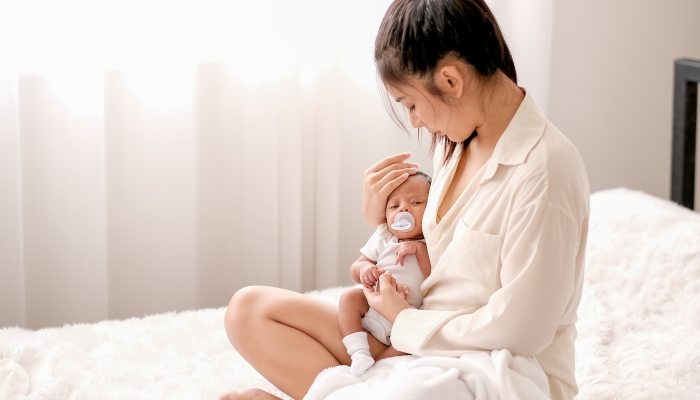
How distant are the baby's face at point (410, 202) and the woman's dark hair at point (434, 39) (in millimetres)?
308

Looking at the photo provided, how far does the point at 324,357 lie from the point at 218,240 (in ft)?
3.42

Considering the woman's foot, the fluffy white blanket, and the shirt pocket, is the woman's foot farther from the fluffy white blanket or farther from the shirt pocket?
the shirt pocket

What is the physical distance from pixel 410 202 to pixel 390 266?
5.2 inches

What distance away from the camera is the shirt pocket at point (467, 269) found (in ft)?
3.70

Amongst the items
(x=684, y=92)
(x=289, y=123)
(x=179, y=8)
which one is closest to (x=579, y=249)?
(x=684, y=92)

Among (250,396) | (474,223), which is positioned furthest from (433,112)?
(250,396)

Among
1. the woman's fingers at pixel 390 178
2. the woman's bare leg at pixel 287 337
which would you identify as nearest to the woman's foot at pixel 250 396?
the woman's bare leg at pixel 287 337

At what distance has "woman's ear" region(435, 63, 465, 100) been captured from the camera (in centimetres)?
106

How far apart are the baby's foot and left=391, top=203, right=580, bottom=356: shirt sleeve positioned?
20 cm

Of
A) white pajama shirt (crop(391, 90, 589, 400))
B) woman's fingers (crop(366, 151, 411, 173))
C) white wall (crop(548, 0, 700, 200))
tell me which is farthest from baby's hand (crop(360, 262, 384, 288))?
white wall (crop(548, 0, 700, 200))

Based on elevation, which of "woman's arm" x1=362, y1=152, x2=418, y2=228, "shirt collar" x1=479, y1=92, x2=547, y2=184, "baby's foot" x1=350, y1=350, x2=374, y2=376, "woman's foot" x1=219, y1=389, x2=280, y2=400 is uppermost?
"shirt collar" x1=479, y1=92, x2=547, y2=184

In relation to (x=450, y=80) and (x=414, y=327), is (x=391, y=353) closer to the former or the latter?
(x=414, y=327)

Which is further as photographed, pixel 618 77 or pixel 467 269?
pixel 618 77

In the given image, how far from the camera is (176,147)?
212 cm
